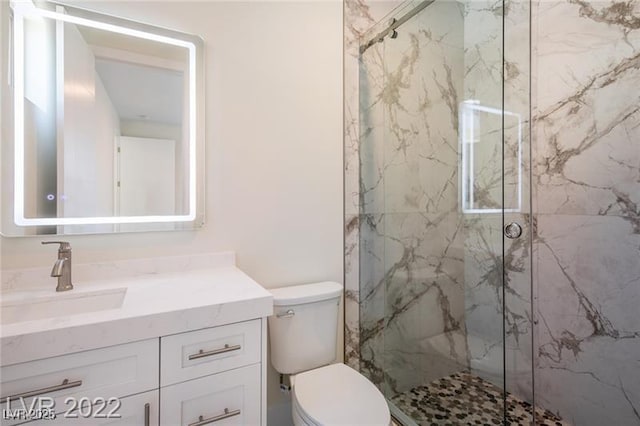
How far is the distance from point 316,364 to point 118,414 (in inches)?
35.2

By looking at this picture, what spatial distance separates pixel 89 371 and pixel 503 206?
1768mm

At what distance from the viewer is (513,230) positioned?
1673mm

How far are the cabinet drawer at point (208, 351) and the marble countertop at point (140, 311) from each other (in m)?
0.03

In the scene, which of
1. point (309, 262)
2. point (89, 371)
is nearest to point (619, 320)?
point (309, 262)

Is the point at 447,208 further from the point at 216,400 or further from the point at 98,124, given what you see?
the point at 98,124

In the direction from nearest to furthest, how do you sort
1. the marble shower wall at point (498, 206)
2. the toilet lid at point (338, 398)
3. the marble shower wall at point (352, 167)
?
the toilet lid at point (338, 398) → the marble shower wall at point (498, 206) → the marble shower wall at point (352, 167)

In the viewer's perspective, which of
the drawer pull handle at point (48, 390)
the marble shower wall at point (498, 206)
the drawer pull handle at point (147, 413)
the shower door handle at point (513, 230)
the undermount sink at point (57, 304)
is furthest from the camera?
the shower door handle at point (513, 230)

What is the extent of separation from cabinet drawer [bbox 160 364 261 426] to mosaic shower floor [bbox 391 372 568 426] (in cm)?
103

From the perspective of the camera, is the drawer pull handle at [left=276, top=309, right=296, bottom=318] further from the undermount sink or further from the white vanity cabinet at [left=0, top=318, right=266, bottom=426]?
the undermount sink

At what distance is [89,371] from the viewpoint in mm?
839

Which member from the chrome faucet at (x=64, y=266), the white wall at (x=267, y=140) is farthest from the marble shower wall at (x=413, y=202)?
the chrome faucet at (x=64, y=266)

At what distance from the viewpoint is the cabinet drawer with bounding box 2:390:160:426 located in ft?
2.71

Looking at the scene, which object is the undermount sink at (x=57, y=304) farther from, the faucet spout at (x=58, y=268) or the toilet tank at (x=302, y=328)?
the toilet tank at (x=302, y=328)

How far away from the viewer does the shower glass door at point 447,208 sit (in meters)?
1.58
